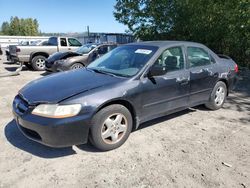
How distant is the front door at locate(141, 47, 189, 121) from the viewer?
12.8 feet

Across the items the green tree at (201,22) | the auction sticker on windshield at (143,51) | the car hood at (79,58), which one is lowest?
the car hood at (79,58)

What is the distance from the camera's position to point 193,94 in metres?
4.71

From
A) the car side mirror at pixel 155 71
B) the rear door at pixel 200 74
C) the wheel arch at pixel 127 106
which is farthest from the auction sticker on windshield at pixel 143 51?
the wheel arch at pixel 127 106

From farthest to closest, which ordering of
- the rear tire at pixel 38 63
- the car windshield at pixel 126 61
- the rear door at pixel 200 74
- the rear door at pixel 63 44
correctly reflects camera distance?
the rear door at pixel 63 44 < the rear tire at pixel 38 63 < the rear door at pixel 200 74 < the car windshield at pixel 126 61

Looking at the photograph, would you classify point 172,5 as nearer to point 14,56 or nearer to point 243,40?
point 243,40

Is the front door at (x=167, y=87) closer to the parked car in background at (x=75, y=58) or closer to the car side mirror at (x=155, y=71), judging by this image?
the car side mirror at (x=155, y=71)

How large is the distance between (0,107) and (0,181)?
3208 mm

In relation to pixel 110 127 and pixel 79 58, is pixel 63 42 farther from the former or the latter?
pixel 110 127

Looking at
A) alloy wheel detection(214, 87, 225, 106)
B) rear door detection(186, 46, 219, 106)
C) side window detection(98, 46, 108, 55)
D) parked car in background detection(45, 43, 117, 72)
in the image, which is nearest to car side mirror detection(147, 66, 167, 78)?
rear door detection(186, 46, 219, 106)

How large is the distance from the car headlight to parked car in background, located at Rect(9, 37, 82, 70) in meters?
9.28

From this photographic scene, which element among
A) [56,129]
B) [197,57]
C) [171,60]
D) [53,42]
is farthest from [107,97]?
[53,42]

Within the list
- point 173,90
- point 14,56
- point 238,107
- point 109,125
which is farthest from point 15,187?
point 14,56

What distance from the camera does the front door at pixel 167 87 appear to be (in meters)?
3.90

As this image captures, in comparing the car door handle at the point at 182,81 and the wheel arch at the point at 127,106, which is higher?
the car door handle at the point at 182,81
